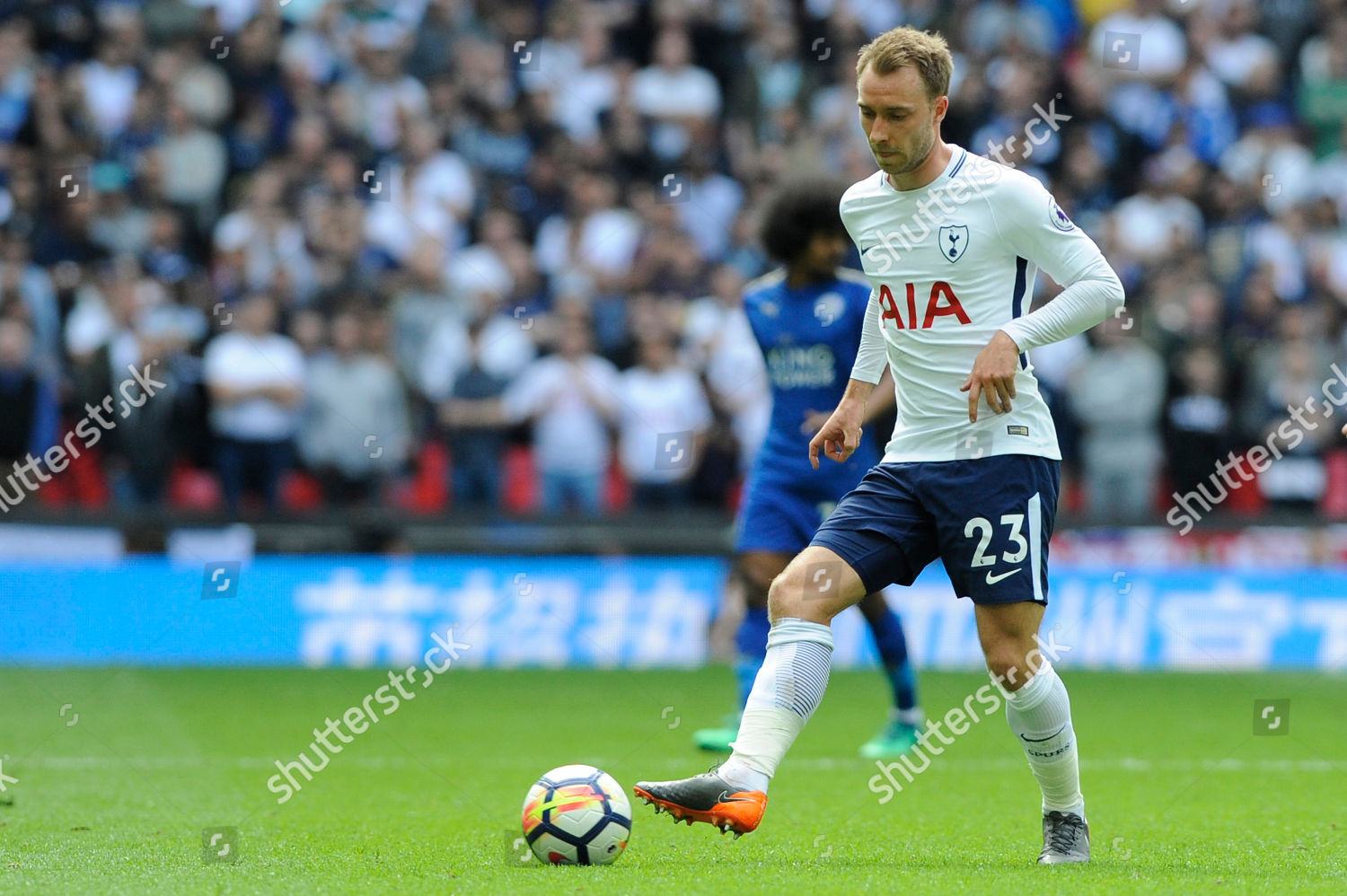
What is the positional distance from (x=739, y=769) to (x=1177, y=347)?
10.7 m

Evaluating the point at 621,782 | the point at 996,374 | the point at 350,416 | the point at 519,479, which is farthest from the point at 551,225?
the point at 996,374

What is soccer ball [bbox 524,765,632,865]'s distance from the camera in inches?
217

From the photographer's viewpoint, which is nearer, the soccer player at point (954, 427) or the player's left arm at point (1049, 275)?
the player's left arm at point (1049, 275)

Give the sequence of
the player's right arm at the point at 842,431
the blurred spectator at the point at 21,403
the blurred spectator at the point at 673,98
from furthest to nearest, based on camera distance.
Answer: the blurred spectator at the point at 673,98 → the blurred spectator at the point at 21,403 → the player's right arm at the point at 842,431

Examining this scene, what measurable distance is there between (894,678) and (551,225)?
8.07 meters

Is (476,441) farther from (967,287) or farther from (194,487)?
(967,287)

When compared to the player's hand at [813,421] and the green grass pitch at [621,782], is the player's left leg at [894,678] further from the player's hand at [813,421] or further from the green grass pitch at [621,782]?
the player's hand at [813,421]

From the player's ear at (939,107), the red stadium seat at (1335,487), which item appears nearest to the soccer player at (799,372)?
the player's ear at (939,107)

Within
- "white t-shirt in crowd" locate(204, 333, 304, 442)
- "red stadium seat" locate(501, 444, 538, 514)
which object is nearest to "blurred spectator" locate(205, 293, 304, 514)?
"white t-shirt in crowd" locate(204, 333, 304, 442)

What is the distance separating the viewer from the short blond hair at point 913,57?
5.33 meters

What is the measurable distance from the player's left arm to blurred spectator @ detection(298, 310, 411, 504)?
948 centimetres

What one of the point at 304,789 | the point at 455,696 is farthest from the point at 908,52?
the point at 455,696

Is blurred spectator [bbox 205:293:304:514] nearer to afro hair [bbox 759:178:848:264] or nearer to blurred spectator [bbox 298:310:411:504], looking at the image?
blurred spectator [bbox 298:310:411:504]

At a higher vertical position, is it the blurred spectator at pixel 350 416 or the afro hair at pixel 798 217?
the afro hair at pixel 798 217
